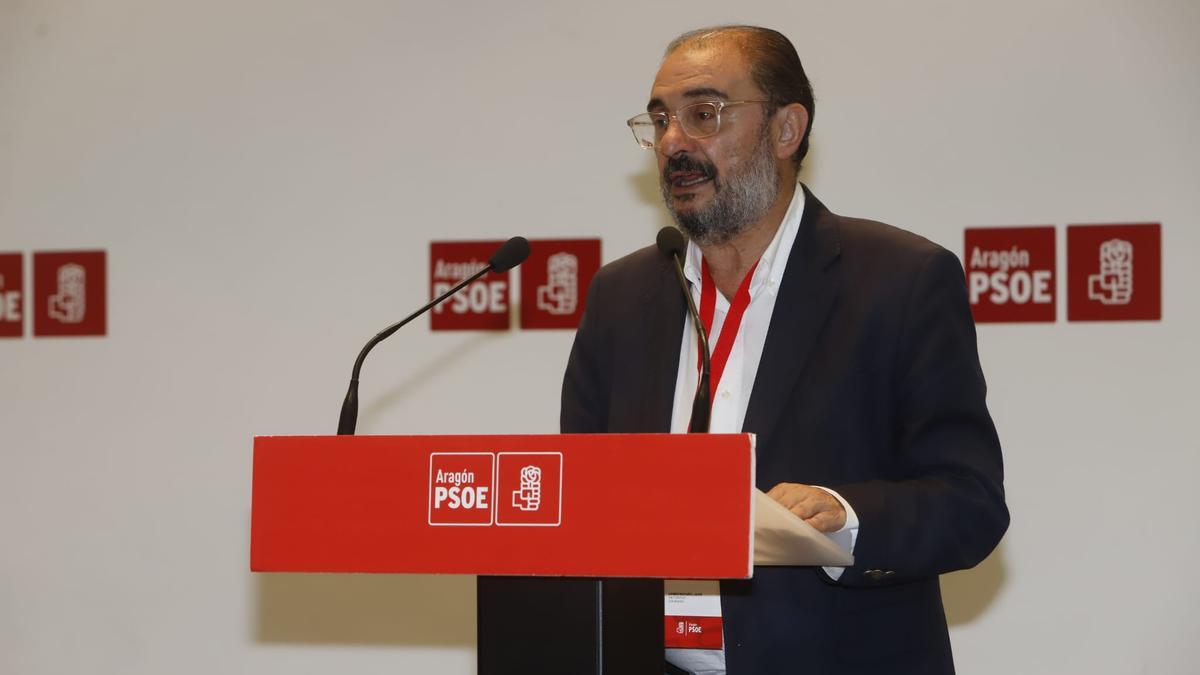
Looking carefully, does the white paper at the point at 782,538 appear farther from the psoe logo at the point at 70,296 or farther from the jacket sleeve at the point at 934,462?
the psoe logo at the point at 70,296

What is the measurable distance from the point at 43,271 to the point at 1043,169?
10.7ft

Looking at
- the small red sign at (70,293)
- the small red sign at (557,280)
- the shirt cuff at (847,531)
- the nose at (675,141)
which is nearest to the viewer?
the shirt cuff at (847,531)

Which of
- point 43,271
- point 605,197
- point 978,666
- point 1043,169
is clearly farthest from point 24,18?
point 978,666

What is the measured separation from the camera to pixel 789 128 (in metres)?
2.51

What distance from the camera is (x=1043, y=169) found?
376 centimetres

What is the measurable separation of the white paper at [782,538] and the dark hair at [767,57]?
112 cm

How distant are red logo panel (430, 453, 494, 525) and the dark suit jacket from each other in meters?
0.56

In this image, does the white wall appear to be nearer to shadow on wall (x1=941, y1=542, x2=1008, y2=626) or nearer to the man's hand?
shadow on wall (x1=941, y1=542, x2=1008, y2=626)

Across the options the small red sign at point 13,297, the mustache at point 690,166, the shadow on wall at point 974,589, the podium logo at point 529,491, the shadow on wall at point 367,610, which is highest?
the mustache at point 690,166

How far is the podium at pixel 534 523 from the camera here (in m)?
1.42

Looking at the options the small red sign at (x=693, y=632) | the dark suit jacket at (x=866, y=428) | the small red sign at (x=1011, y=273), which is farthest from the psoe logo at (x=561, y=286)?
the small red sign at (x=693, y=632)

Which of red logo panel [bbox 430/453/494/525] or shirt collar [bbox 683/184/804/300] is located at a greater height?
shirt collar [bbox 683/184/804/300]

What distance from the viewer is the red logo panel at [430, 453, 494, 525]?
58.8 inches

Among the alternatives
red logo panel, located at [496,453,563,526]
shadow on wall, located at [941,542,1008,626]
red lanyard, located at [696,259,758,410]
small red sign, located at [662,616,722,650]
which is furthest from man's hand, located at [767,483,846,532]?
shadow on wall, located at [941,542,1008,626]
